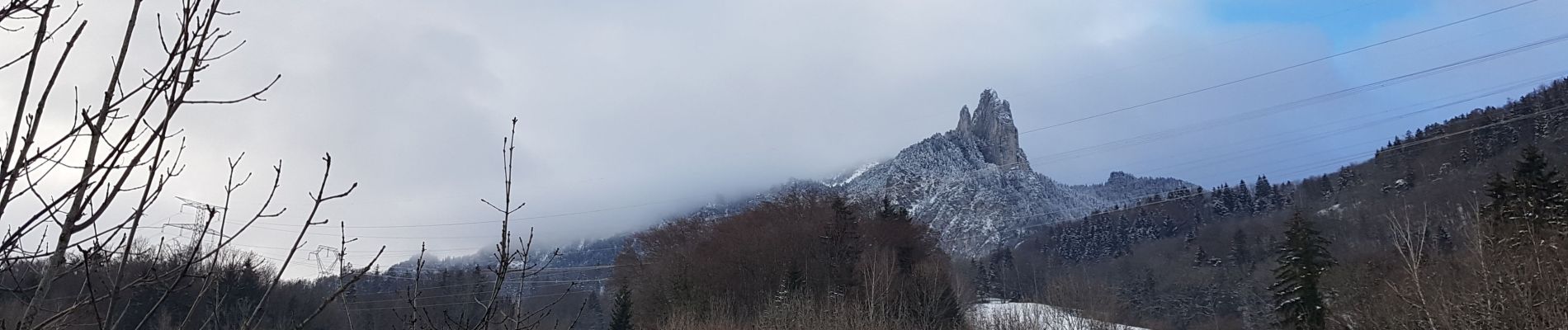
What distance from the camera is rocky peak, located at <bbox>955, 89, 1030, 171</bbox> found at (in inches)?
6437

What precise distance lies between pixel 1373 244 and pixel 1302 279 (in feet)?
101

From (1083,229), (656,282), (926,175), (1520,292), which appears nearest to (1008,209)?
(926,175)

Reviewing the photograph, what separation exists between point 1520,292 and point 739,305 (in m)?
26.1

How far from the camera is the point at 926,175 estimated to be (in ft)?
511

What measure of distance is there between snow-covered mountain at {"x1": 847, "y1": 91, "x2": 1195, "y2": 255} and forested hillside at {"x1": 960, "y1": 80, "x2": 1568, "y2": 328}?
92.9 ft

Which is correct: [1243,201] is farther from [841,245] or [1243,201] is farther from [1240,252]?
[841,245]

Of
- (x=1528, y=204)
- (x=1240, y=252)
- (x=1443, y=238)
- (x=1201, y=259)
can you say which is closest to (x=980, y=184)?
(x=1201, y=259)

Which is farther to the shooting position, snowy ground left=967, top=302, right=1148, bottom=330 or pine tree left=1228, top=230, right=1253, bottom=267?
pine tree left=1228, top=230, right=1253, bottom=267

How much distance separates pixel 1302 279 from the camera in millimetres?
28953

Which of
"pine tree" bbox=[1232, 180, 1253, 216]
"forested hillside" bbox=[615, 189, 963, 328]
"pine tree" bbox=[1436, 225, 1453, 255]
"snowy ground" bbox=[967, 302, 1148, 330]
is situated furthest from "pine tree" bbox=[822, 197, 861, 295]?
"pine tree" bbox=[1232, 180, 1253, 216]

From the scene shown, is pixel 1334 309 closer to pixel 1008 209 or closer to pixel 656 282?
pixel 656 282

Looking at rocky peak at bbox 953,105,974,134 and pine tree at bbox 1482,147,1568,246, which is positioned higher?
rocky peak at bbox 953,105,974,134

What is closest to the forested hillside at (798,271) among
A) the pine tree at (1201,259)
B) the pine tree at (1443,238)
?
the pine tree at (1443,238)

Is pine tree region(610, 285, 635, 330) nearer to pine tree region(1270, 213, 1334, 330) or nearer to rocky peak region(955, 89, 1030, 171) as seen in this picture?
pine tree region(1270, 213, 1334, 330)
